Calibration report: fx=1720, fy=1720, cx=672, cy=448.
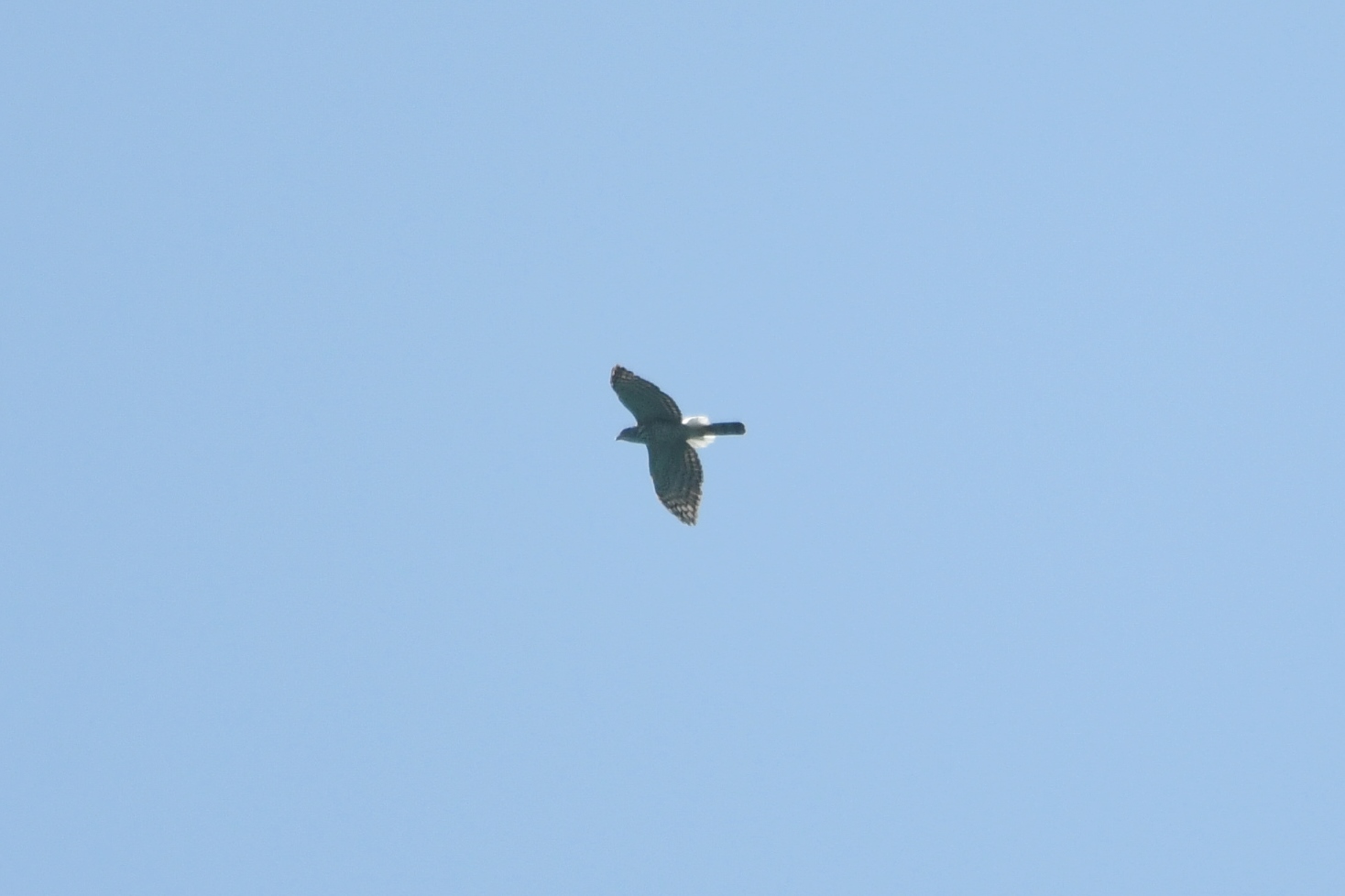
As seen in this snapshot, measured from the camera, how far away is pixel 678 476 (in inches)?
1137

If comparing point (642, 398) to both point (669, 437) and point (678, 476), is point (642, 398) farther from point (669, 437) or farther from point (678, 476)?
point (678, 476)

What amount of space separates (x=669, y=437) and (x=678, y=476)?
74 cm

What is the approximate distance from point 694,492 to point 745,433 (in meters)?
1.50

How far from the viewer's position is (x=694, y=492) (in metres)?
28.9

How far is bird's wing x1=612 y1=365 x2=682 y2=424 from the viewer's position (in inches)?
1102

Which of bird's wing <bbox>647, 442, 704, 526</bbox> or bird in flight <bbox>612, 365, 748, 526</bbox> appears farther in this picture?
bird's wing <bbox>647, 442, 704, 526</bbox>

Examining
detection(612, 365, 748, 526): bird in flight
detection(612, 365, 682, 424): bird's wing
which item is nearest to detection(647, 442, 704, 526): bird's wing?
detection(612, 365, 748, 526): bird in flight

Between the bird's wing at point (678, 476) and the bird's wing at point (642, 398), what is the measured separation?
0.54m

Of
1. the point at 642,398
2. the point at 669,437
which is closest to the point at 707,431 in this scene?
the point at 669,437

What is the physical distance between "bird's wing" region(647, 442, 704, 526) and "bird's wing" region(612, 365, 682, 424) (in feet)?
1.78

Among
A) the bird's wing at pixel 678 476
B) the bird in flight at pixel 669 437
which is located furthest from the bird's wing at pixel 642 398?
the bird's wing at pixel 678 476

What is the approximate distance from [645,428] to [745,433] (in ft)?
5.80

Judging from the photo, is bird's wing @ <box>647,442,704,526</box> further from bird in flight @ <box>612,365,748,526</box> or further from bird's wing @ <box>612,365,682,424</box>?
bird's wing @ <box>612,365,682,424</box>

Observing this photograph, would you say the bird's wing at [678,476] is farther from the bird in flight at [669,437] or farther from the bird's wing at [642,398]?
the bird's wing at [642,398]
